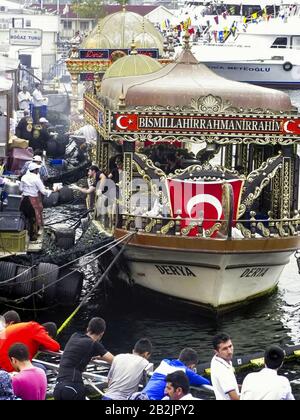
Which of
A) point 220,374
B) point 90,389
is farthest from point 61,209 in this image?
point 220,374

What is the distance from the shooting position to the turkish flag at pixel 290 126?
20.6 m

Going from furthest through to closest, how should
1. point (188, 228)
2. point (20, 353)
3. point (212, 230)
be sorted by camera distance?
point (188, 228)
point (212, 230)
point (20, 353)

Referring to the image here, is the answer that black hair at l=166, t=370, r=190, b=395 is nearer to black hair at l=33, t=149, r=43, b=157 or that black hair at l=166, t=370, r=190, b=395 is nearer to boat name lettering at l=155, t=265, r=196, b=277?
boat name lettering at l=155, t=265, r=196, b=277

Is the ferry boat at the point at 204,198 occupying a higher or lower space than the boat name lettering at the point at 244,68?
higher

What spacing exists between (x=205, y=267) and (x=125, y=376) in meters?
7.43

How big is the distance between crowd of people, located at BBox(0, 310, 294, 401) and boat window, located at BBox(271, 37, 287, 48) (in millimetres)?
68611

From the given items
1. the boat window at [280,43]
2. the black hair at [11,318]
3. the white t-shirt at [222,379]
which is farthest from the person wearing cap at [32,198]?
the boat window at [280,43]

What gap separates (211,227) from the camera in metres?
19.9

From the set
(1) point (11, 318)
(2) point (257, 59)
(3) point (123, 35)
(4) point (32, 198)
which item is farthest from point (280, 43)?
(1) point (11, 318)

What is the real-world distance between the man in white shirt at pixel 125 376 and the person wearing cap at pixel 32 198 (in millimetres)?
8951

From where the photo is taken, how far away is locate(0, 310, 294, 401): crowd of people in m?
11.4

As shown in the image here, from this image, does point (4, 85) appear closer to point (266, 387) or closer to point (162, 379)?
point (162, 379)

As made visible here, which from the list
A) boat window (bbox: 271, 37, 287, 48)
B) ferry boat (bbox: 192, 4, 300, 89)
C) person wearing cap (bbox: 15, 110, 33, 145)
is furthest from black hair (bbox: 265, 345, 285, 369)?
boat window (bbox: 271, 37, 287, 48)

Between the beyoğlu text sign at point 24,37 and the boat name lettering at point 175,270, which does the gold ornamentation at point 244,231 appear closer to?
the boat name lettering at point 175,270
